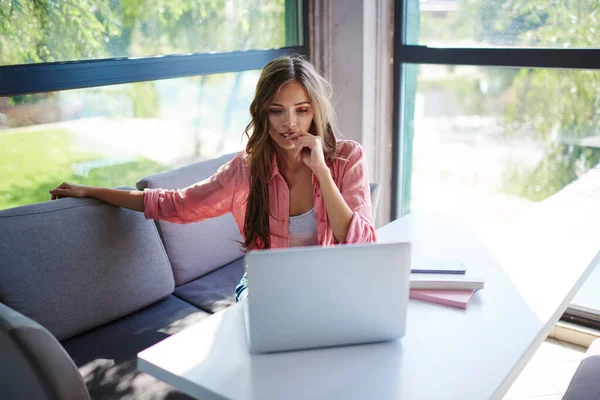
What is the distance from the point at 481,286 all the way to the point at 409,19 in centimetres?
198

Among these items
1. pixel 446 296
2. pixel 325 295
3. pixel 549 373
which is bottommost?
pixel 549 373

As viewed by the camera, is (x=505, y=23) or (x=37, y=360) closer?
(x=37, y=360)

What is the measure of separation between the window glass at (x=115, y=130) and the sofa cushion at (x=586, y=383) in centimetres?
189

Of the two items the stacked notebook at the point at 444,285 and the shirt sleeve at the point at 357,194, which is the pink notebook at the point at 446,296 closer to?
the stacked notebook at the point at 444,285

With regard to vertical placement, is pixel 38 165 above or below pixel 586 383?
above

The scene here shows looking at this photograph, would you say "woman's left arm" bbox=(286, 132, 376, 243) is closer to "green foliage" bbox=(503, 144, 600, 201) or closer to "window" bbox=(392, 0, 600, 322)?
"window" bbox=(392, 0, 600, 322)

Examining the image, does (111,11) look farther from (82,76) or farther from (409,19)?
(409,19)

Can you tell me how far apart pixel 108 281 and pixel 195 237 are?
1.40 feet

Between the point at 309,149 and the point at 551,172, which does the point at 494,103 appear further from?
the point at 309,149

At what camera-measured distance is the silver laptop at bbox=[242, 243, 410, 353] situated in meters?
1.21

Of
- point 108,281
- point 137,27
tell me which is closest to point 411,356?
point 108,281

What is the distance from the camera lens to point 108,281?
2068mm

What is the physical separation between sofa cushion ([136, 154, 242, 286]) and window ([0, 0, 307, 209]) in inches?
14.2

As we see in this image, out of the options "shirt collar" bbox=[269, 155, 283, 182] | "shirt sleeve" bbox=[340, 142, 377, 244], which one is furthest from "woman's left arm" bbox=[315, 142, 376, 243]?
"shirt collar" bbox=[269, 155, 283, 182]
